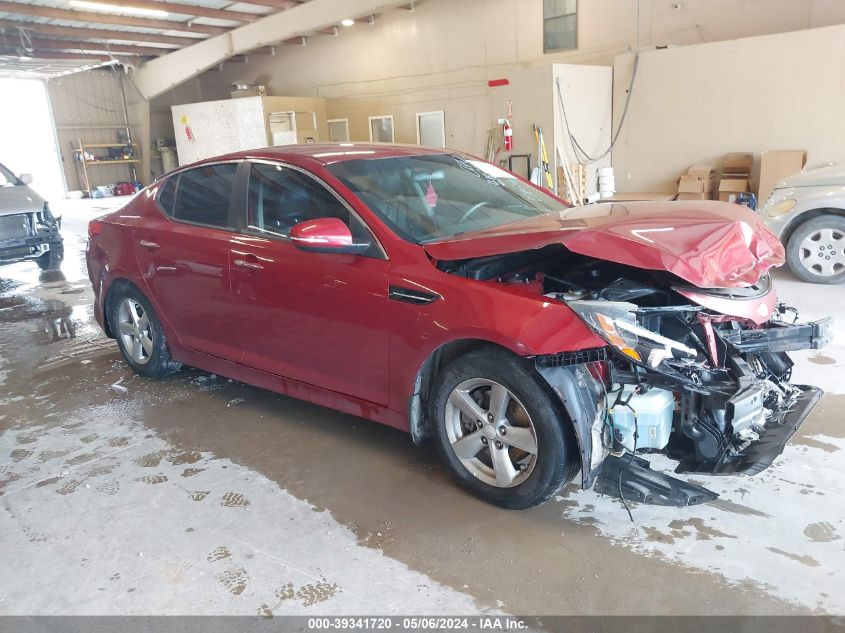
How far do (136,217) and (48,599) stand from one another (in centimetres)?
260

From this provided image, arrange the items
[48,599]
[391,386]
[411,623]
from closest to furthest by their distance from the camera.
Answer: [411,623] → [48,599] → [391,386]

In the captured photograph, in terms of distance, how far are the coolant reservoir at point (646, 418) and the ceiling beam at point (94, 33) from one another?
582 inches

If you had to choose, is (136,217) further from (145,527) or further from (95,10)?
(95,10)

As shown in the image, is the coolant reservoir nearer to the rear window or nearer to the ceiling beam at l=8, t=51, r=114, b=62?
the rear window

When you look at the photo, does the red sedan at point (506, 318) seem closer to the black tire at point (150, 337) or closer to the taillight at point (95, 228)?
the black tire at point (150, 337)

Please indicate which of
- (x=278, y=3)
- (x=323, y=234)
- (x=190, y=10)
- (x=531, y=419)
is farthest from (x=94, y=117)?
(x=531, y=419)

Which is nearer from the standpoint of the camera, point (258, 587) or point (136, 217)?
point (258, 587)

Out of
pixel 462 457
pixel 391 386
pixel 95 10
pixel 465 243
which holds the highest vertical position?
pixel 95 10

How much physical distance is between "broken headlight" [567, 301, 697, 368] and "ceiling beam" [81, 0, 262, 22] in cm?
1165

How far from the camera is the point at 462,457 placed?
281 centimetres

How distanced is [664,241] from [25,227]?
26.9 ft

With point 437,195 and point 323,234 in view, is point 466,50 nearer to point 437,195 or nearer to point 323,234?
point 437,195

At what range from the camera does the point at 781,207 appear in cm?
632

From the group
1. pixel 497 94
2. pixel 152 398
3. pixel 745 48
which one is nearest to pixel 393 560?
pixel 152 398
